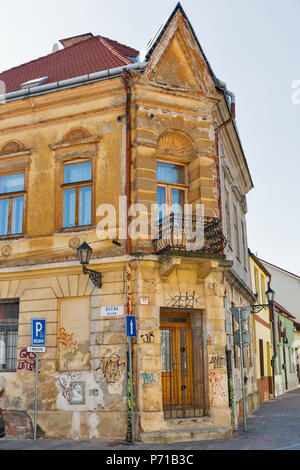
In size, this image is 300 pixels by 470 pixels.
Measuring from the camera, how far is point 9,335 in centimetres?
1385

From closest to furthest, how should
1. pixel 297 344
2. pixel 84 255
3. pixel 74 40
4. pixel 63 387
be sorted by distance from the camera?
pixel 84 255, pixel 63 387, pixel 74 40, pixel 297 344

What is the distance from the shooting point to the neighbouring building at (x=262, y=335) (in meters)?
24.1

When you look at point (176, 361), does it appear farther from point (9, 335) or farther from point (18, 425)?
point (9, 335)

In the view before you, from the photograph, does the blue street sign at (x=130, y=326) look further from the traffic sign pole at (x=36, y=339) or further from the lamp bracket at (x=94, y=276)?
→ the traffic sign pole at (x=36, y=339)

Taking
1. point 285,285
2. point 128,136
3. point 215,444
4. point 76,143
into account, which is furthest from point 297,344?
point 76,143

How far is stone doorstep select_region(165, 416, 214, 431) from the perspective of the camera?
1184 centimetres

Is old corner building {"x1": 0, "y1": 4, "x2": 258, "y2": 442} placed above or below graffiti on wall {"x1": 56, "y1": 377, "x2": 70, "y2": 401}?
above

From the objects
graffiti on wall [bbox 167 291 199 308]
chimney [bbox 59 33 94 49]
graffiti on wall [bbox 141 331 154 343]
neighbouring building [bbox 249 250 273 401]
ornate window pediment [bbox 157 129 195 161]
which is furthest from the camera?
neighbouring building [bbox 249 250 273 401]

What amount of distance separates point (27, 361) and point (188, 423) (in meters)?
4.52

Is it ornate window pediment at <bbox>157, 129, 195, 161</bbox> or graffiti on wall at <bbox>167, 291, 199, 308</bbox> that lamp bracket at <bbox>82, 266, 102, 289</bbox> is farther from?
ornate window pediment at <bbox>157, 129, 195, 161</bbox>

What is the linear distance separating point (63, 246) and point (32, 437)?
4.93 metres

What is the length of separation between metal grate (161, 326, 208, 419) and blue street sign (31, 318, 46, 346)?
3080 mm

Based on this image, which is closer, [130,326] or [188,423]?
[130,326]

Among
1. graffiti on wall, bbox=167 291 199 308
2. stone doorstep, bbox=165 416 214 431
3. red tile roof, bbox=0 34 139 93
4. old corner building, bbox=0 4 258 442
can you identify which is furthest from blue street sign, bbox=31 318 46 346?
red tile roof, bbox=0 34 139 93
